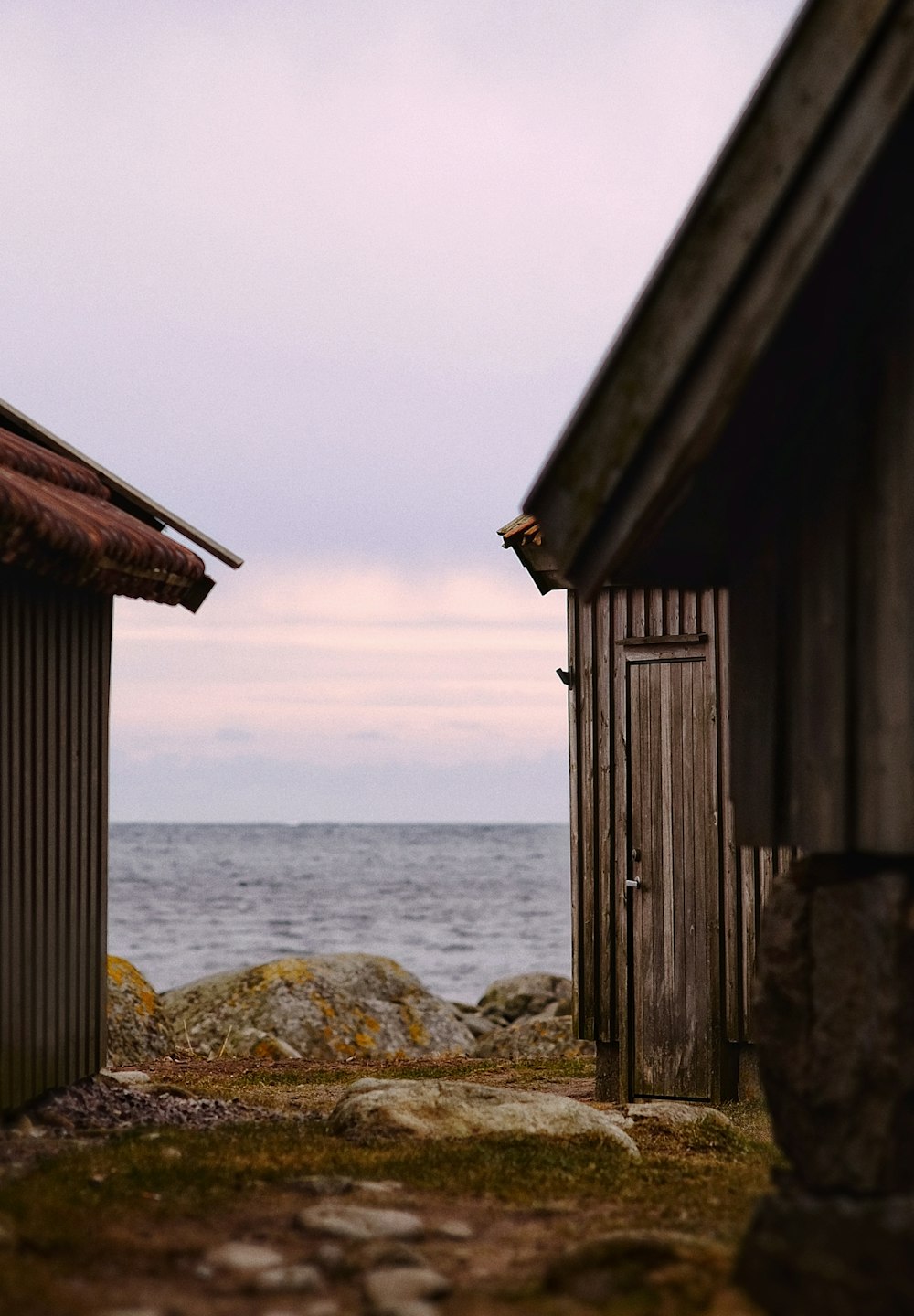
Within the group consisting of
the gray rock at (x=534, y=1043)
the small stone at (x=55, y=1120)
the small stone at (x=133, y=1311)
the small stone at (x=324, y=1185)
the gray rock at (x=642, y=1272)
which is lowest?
the gray rock at (x=534, y=1043)

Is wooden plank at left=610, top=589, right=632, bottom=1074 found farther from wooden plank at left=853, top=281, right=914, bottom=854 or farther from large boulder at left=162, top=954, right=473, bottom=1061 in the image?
wooden plank at left=853, top=281, right=914, bottom=854

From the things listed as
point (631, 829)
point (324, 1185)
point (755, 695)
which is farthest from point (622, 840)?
point (755, 695)

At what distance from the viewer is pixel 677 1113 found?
877 centimetres

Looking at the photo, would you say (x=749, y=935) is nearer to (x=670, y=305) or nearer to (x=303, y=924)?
(x=670, y=305)

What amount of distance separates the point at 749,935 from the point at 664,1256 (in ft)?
17.6

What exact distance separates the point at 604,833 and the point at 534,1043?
6.11m

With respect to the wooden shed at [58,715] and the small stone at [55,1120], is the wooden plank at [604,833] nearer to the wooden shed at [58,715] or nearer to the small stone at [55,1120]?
the wooden shed at [58,715]

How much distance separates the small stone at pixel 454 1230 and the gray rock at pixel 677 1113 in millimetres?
3312

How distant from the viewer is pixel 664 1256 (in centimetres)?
427

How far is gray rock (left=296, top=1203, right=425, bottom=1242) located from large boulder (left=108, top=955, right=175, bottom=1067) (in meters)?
7.86

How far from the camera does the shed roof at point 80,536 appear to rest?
21.3 feet

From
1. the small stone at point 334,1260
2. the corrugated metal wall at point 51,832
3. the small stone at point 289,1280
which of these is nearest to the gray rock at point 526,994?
the corrugated metal wall at point 51,832

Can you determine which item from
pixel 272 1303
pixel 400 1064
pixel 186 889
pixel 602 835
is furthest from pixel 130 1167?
pixel 186 889

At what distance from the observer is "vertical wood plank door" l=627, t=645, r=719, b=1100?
9641 millimetres
